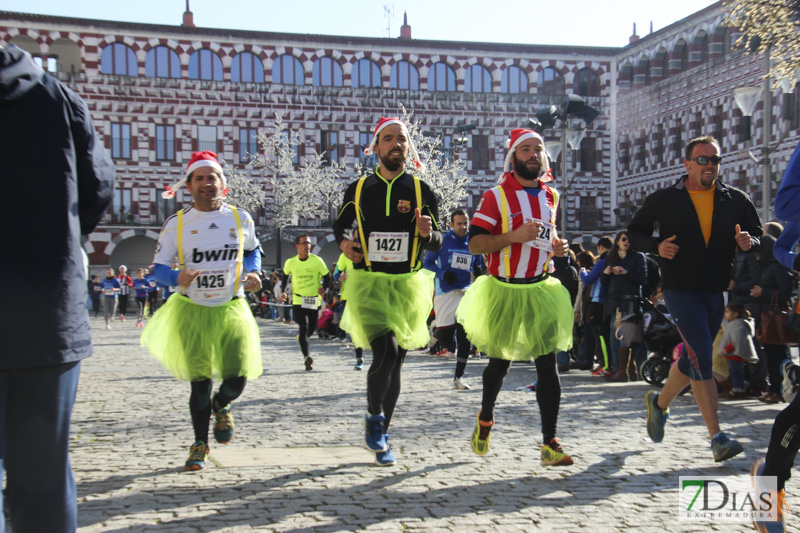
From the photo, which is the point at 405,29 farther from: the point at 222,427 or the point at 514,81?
the point at 222,427

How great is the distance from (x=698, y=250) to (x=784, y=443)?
7.44ft

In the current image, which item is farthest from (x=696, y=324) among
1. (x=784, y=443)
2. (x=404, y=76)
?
(x=404, y=76)

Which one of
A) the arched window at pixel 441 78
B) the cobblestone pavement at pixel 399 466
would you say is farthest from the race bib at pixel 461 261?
the arched window at pixel 441 78

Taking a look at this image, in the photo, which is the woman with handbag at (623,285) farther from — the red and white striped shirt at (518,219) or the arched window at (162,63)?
the arched window at (162,63)

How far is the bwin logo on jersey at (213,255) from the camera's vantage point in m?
6.52

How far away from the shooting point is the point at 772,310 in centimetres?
963

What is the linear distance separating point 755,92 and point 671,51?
35.2 meters

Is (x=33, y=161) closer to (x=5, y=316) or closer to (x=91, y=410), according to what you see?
(x=5, y=316)

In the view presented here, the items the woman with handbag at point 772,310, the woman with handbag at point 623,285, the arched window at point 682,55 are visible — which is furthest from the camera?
the arched window at point 682,55

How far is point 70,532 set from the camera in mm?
3053

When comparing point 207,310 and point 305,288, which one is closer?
point 207,310

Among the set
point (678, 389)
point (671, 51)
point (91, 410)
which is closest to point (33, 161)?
point (678, 389)

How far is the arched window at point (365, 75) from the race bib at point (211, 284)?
2061 inches

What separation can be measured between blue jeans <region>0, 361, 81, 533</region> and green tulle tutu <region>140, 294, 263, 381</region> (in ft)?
11.1
